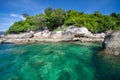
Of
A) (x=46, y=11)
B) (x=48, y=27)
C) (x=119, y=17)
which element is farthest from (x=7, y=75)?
(x=119, y=17)

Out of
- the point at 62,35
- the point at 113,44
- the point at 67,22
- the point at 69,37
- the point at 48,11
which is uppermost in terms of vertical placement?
the point at 48,11

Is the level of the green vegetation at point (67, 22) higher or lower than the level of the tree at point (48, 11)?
lower

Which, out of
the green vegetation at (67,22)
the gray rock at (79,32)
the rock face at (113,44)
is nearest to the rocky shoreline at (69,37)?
the gray rock at (79,32)

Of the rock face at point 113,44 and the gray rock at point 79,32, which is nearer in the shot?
the rock face at point 113,44

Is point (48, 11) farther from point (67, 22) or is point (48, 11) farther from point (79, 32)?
point (79, 32)

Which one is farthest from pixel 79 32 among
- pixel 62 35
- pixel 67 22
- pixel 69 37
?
pixel 67 22

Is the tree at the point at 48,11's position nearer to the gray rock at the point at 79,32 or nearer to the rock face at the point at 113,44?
the gray rock at the point at 79,32

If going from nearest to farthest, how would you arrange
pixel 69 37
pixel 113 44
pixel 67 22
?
pixel 113 44 < pixel 69 37 < pixel 67 22

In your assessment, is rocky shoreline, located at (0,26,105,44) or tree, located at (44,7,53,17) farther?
tree, located at (44,7,53,17)

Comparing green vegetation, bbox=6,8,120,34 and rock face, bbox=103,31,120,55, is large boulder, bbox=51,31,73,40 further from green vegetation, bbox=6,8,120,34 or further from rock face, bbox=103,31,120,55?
rock face, bbox=103,31,120,55

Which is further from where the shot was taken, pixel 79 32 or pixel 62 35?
pixel 62 35

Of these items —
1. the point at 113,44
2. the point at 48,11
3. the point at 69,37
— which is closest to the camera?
the point at 113,44

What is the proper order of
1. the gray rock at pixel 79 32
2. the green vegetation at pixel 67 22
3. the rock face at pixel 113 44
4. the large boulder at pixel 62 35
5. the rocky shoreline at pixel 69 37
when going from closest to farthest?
→ the rock face at pixel 113 44 < the rocky shoreline at pixel 69 37 < the large boulder at pixel 62 35 < the gray rock at pixel 79 32 < the green vegetation at pixel 67 22

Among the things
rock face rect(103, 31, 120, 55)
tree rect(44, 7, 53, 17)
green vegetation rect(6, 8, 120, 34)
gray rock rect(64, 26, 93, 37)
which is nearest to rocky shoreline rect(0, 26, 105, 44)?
gray rock rect(64, 26, 93, 37)
